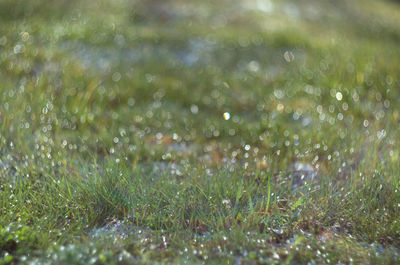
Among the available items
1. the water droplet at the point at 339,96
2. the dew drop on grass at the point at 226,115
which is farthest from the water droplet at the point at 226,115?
the water droplet at the point at 339,96

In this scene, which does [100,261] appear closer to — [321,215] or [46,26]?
[321,215]

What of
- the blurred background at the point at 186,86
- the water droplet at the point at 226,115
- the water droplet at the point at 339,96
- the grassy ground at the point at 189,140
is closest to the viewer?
the grassy ground at the point at 189,140

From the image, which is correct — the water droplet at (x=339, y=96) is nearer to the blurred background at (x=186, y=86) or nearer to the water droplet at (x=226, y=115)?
the blurred background at (x=186, y=86)

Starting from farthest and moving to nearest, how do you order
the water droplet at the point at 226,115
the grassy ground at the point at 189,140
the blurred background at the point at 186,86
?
the water droplet at the point at 226,115, the blurred background at the point at 186,86, the grassy ground at the point at 189,140

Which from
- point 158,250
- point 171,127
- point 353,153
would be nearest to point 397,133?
point 353,153

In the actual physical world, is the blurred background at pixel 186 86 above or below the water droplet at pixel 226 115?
above

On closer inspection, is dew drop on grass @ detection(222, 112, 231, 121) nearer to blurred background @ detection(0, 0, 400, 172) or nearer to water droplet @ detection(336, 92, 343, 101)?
blurred background @ detection(0, 0, 400, 172)

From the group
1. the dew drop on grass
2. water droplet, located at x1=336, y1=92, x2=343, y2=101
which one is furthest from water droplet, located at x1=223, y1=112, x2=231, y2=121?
water droplet, located at x1=336, y1=92, x2=343, y2=101

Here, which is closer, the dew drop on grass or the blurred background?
the blurred background
